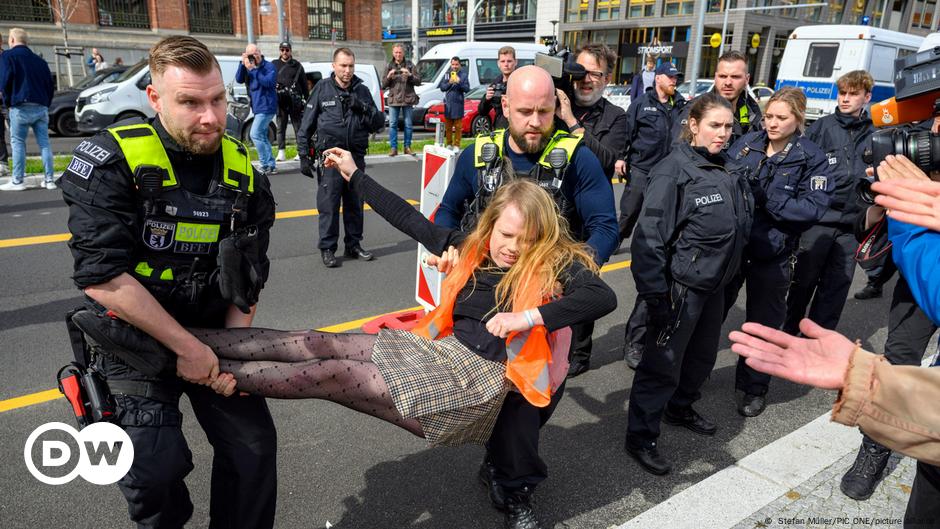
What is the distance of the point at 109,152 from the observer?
2.07 metres

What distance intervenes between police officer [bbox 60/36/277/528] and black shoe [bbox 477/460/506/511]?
3.46 feet

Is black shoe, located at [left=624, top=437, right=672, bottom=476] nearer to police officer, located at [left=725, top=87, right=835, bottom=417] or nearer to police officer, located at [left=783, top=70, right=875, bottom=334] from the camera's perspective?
police officer, located at [left=725, top=87, right=835, bottom=417]

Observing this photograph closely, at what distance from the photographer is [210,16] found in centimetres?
2972

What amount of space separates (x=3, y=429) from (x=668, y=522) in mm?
3493

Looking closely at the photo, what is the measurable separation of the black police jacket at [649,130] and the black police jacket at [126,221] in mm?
4601

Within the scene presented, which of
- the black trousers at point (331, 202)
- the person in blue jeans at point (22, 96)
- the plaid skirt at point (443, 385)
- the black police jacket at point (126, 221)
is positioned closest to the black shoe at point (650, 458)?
the plaid skirt at point (443, 385)

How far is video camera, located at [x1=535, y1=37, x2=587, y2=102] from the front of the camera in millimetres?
3908

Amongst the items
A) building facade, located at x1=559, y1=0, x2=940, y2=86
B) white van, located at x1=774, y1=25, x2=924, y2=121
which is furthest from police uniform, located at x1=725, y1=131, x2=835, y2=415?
building facade, located at x1=559, y1=0, x2=940, y2=86

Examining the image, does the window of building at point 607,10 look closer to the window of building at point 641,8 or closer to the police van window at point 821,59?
the window of building at point 641,8

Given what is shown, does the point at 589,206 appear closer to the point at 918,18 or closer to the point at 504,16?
the point at 504,16

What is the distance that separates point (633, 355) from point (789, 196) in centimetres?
153

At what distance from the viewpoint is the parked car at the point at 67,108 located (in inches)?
542

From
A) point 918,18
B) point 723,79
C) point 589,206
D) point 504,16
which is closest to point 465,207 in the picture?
point 589,206

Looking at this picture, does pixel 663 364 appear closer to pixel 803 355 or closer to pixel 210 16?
pixel 803 355
